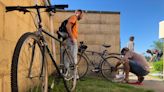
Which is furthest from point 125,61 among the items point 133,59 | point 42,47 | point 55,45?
point 42,47

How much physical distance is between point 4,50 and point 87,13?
7.19 metres

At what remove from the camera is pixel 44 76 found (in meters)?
3.83

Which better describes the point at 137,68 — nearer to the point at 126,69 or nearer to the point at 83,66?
the point at 126,69

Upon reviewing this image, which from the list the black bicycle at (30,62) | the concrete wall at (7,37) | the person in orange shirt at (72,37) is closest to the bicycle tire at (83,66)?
the person in orange shirt at (72,37)

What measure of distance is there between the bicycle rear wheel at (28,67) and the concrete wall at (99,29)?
23.0 feet

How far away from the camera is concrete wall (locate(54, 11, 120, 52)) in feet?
35.5

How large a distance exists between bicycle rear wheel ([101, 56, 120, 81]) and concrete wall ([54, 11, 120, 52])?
0.34m

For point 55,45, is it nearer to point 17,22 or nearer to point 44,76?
point 17,22

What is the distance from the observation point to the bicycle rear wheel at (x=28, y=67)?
9.50 feet

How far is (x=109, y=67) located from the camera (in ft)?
34.9

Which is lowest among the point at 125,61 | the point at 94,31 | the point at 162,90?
the point at 162,90

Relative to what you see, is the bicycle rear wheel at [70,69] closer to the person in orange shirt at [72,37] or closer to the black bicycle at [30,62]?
the person in orange shirt at [72,37]

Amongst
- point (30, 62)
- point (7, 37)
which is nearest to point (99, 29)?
point (7, 37)

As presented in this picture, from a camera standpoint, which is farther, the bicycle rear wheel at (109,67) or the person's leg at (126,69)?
the bicycle rear wheel at (109,67)
